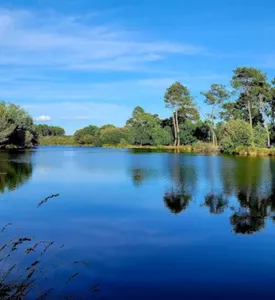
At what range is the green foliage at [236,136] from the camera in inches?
2181

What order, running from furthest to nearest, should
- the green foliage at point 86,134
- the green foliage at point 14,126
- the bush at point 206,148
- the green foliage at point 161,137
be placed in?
the green foliage at point 86,134, the green foliage at point 161,137, the green foliage at point 14,126, the bush at point 206,148

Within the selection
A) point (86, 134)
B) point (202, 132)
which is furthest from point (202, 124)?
point (86, 134)

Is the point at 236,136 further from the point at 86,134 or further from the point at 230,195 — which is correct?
the point at 86,134

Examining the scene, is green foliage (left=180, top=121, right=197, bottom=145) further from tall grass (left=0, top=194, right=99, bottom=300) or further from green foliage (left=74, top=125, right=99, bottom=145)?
tall grass (left=0, top=194, right=99, bottom=300)

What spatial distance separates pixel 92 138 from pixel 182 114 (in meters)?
47.2

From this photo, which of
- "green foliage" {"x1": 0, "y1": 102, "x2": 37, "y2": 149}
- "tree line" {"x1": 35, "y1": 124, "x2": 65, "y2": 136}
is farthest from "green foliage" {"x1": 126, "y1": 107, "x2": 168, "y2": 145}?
"tree line" {"x1": 35, "y1": 124, "x2": 65, "y2": 136}

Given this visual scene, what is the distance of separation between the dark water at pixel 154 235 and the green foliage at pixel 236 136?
113ft

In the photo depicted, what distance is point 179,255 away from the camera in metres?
9.38

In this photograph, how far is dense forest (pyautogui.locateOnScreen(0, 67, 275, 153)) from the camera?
5734 centimetres

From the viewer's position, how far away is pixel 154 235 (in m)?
11.3

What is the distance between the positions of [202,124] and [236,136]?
27.5 meters

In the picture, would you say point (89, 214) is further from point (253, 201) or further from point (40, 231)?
point (253, 201)

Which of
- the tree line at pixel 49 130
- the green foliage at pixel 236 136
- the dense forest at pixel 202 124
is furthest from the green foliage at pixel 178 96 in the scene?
the tree line at pixel 49 130

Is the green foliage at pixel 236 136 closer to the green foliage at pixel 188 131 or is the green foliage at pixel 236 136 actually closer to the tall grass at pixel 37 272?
the green foliage at pixel 188 131
